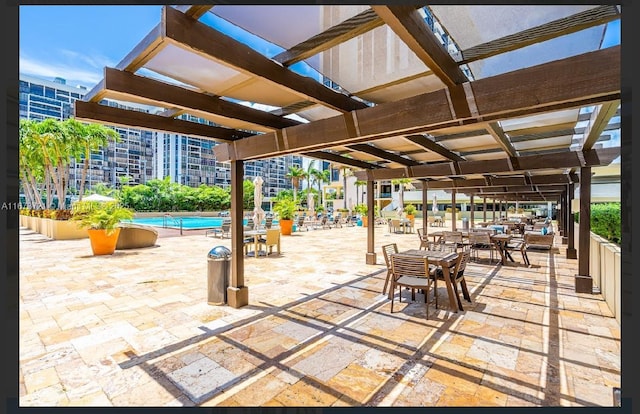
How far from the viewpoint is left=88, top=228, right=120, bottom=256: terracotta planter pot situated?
9445 millimetres

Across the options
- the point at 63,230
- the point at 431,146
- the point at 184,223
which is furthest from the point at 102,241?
the point at 184,223

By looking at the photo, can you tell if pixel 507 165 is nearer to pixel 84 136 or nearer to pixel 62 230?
pixel 62 230

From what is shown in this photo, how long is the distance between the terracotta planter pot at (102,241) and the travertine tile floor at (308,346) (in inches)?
120

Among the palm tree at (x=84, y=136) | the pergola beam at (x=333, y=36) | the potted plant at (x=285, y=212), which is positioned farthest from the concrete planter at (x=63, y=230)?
the pergola beam at (x=333, y=36)

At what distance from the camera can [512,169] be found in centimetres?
662

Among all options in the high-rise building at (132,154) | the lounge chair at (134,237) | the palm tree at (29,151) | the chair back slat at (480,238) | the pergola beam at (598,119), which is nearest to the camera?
the pergola beam at (598,119)

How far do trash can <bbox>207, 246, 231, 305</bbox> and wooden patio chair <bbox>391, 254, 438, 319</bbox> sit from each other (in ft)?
8.98

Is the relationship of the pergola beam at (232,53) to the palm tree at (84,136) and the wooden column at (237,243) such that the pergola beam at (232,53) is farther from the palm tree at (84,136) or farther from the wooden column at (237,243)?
the palm tree at (84,136)

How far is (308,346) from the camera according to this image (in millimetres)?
3584

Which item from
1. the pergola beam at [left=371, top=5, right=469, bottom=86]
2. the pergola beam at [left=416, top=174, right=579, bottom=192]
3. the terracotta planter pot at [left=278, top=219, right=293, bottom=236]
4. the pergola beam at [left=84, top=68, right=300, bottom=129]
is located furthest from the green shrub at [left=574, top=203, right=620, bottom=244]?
the terracotta planter pot at [left=278, top=219, right=293, bottom=236]

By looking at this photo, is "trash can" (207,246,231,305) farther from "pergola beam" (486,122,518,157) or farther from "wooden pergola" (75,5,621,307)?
"pergola beam" (486,122,518,157)

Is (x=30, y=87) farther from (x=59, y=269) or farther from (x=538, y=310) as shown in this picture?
(x=538, y=310)

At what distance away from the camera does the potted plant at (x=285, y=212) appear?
15984 mm

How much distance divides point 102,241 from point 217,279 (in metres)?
6.81
